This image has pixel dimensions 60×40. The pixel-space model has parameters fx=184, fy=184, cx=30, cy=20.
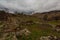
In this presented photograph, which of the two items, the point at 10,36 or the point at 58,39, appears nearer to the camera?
the point at 10,36

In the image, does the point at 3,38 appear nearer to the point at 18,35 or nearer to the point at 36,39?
the point at 18,35

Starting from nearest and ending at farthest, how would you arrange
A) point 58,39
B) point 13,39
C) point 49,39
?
1. point 13,39
2. point 49,39
3. point 58,39

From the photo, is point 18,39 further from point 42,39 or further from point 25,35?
point 42,39

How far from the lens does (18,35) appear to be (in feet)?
146

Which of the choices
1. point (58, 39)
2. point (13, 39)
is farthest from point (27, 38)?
point (58, 39)

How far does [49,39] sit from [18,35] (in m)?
8.12

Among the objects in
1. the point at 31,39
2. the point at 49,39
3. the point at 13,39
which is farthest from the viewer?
the point at 49,39

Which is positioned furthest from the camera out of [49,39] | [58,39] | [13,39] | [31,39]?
[58,39]

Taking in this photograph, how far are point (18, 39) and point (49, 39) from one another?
8.84m

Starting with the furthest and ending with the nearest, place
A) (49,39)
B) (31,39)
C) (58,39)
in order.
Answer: (58,39) < (49,39) < (31,39)

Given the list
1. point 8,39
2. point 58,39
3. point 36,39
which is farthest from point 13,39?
point 58,39

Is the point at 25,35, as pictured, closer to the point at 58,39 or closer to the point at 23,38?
the point at 23,38

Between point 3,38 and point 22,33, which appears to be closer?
point 3,38

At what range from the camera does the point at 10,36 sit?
42250 mm
